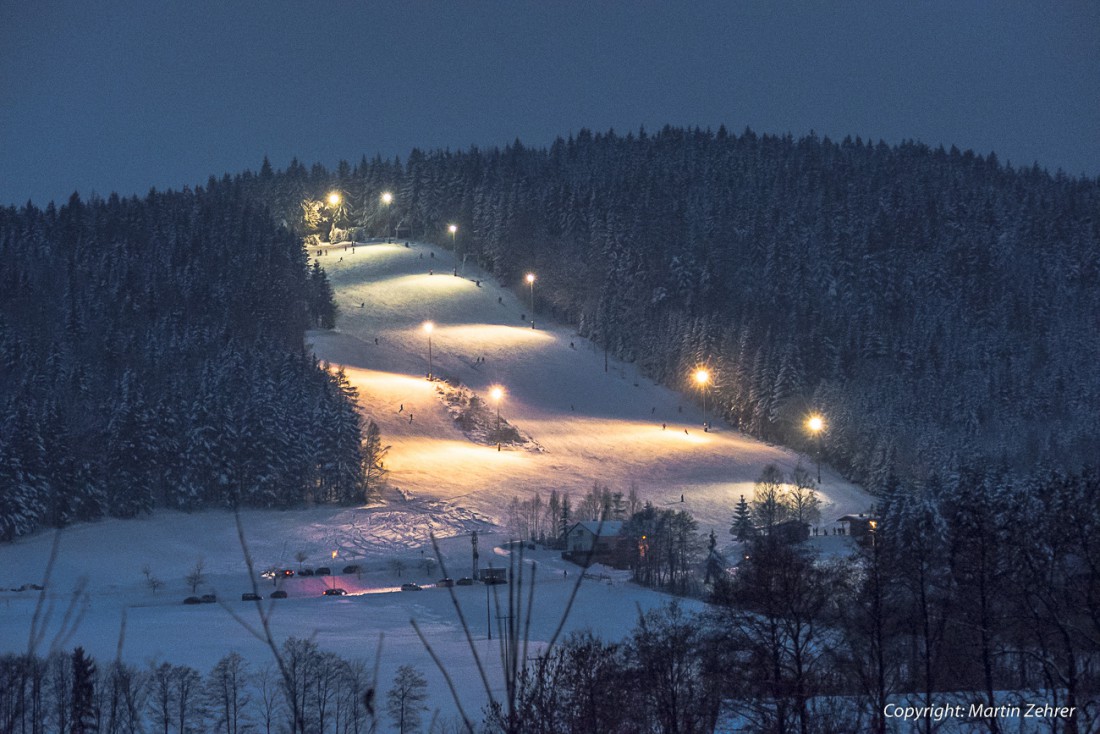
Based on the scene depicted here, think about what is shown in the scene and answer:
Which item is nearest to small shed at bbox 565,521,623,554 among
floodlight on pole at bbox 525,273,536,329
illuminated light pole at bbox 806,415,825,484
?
illuminated light pole at bbox 806,415,825,484

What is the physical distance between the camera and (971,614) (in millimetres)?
20281

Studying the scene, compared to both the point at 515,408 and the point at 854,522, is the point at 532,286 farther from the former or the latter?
the point at 854,522

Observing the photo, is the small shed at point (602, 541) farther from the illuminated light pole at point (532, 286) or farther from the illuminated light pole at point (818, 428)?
the illuminated light pole at point (532, 286)

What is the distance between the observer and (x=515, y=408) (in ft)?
309

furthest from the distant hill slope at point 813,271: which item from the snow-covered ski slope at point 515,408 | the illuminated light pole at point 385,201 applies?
the snow-covered ski slope at point 515,408

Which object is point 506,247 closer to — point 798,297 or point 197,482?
point 798,297

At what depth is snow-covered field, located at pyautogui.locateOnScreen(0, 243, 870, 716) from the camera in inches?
1703

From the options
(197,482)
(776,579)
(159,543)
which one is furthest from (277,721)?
(197,482)

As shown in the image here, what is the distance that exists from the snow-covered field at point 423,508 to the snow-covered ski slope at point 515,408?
22 cm

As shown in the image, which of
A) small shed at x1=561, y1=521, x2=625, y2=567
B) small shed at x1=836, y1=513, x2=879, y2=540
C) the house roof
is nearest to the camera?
small shed at x1=561, y1=521, x2=625, y2=567

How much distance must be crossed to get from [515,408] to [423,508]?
25992 mm

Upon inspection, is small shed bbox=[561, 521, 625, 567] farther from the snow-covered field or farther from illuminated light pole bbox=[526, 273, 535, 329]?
illuminated light pole bbox=[526, 273, 535, 329]

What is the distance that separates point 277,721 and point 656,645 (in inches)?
510

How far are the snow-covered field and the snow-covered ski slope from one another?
0.71 ft
